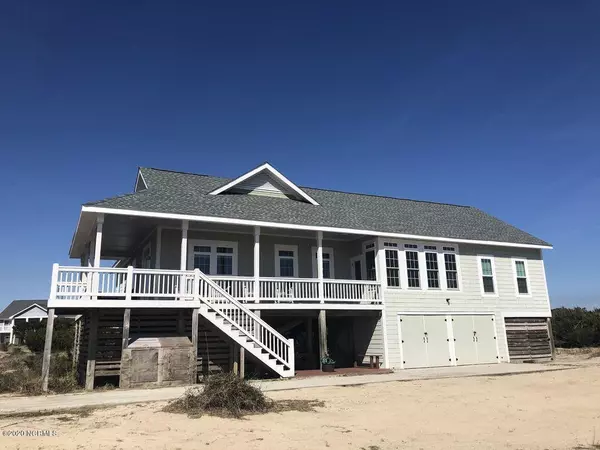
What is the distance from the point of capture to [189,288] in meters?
15.3

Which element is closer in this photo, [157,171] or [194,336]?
[194,336]

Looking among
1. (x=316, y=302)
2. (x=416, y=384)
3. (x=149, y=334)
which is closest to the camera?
(x=416, y=384)

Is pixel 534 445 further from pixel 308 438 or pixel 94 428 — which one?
pixel 94 428

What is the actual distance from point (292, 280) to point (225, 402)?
8.41 metres

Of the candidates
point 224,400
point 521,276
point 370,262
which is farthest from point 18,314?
point 224,400

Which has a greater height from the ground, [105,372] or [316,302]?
[316,302]

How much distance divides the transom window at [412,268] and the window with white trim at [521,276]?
5.67m

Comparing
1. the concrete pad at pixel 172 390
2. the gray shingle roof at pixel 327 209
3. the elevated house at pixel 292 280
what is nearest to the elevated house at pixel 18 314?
the elevated house at pixel 292 280

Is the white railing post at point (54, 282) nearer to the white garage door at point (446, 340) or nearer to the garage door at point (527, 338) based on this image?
the white garage door at point (446, 340)

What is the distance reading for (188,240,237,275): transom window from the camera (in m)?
18.5

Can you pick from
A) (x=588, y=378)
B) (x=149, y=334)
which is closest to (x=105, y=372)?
(x=149, y=334)

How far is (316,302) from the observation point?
18688 mm

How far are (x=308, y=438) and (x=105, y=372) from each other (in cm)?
895

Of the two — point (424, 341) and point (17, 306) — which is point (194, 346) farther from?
point (17, 306)
